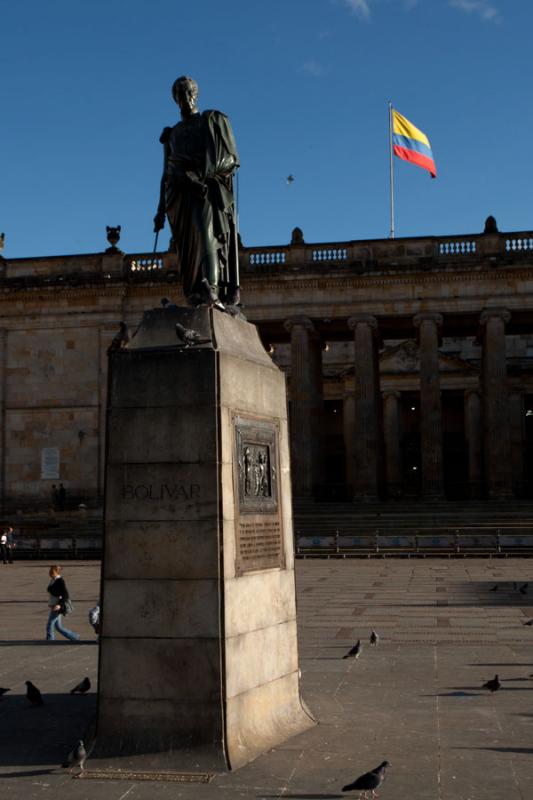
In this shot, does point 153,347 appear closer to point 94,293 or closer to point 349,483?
point 94,293

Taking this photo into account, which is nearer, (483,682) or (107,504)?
(107,504)

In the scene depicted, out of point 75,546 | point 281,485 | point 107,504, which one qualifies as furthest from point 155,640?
point 75,546

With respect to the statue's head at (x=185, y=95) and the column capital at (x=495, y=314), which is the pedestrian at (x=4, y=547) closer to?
the column capital at (x=495, y=314)

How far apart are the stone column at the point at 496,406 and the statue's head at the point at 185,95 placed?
125ft

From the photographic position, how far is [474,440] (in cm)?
5881

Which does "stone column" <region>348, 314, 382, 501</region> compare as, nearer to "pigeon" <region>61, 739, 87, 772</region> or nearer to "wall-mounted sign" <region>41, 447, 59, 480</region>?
"wall-mounted sign" <region>41, 447, 59, 480</region>

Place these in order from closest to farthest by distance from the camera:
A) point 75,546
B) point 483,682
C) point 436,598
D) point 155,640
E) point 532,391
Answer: point 155,640 < point 483,682 < point 436,598 < point 75,546 < point 532,391

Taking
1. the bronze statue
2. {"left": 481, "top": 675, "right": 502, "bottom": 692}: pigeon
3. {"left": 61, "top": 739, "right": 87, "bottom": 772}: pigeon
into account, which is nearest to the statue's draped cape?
the bronze statue

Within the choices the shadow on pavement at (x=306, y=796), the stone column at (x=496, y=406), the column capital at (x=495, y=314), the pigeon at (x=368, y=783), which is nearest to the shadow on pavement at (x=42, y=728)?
the shadow on pavement at (x=306, y=796)

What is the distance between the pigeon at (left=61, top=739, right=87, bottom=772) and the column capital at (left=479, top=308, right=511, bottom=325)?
41944 mm

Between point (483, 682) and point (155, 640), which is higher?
point (155, 640)

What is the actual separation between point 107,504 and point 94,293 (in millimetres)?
43066

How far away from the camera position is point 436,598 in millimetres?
20938

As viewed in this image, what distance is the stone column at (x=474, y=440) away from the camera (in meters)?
57.4
